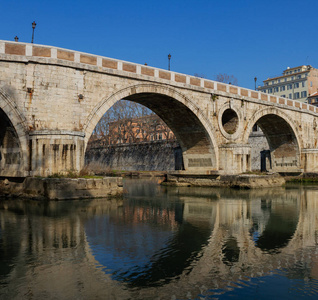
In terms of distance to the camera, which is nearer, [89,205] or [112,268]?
[112,268]

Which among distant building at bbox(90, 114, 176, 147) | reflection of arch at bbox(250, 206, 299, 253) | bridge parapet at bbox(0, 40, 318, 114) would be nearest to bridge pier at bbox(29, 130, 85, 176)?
bridge parapet at bbox(0, 40, 318, 114)

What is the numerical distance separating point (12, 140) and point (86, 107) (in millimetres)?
3051

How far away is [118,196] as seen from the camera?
14023 millimetres

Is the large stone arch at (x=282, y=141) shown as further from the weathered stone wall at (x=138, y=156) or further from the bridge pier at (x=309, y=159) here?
the weathered stone wall at (x=138, y=156)

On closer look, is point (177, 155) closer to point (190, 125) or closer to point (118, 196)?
point (190, 125)

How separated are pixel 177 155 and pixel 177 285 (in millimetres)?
19460

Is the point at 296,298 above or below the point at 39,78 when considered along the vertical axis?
below

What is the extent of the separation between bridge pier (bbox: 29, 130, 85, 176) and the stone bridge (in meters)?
0.03

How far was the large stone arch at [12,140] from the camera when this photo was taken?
43.1 feet

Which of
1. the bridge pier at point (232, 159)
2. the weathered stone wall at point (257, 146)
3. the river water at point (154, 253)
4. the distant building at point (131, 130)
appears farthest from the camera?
the distant building at point (131, 130)

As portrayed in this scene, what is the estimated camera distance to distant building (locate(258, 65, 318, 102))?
5844 centimetres

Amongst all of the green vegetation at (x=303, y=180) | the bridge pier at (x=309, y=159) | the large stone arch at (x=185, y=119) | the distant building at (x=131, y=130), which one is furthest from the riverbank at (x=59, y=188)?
the distant building at (x=131, y=130)

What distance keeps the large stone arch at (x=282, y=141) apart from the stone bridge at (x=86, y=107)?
4486 millimetres

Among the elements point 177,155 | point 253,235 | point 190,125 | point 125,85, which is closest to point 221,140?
point 190,125
